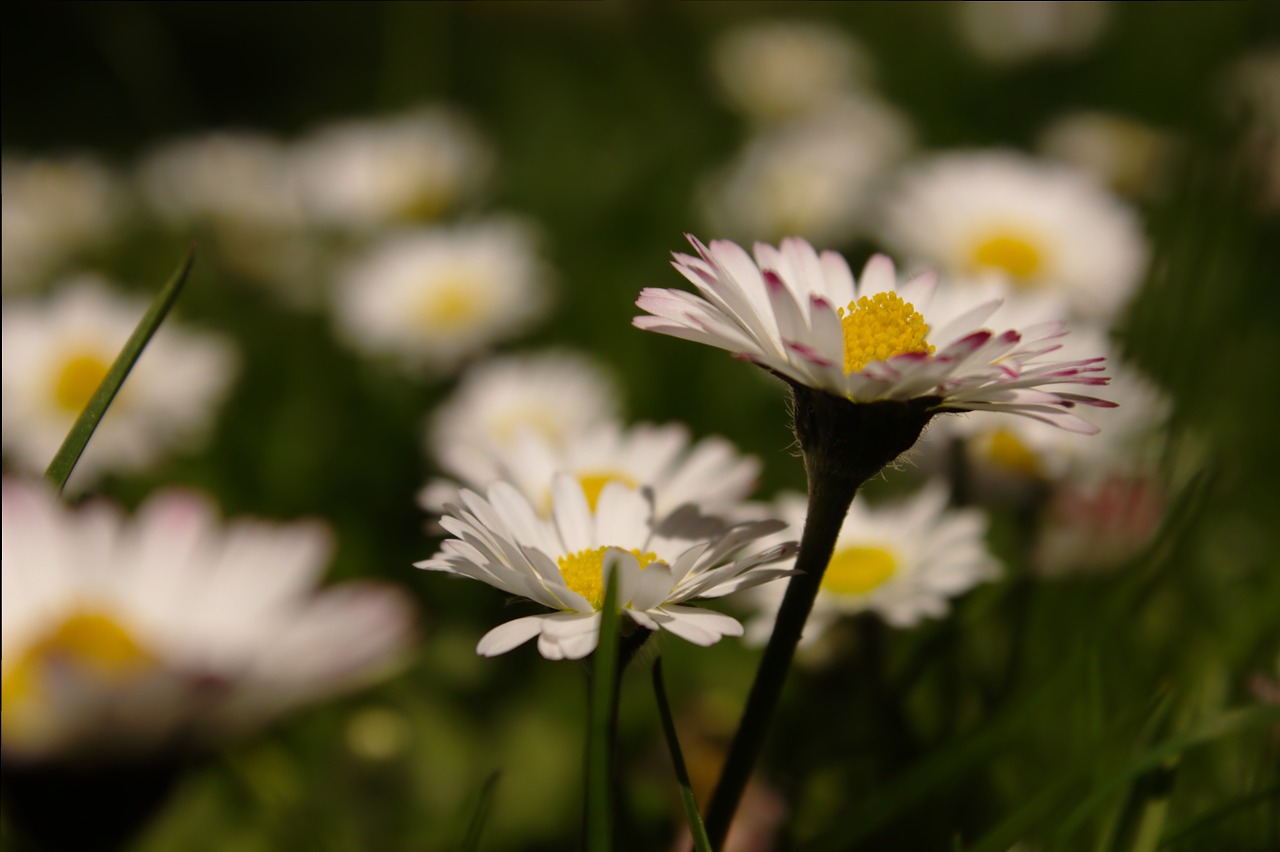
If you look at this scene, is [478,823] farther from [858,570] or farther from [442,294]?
[442,294]

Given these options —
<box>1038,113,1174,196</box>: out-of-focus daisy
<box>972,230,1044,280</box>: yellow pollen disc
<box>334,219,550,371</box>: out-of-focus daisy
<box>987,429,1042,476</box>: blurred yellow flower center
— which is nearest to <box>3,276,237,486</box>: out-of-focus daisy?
<box>334,219,550,371</box>: out-of-focus daisy

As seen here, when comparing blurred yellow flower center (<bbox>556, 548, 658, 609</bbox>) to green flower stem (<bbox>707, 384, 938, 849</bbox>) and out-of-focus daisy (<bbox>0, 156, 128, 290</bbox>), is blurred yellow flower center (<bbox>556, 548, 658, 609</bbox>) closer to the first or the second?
green flower stem (<bbox>707, 384, 938, 849</bbox>)

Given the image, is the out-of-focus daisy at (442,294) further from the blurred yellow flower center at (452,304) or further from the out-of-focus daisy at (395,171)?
the out-of-focus daisy at (395,171)

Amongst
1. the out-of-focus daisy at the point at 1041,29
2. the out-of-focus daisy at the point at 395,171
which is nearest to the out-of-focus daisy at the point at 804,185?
the out-of-focus daisy at the point at 395,171

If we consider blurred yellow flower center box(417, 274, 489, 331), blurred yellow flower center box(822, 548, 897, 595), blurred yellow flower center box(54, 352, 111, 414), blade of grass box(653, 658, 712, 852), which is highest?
blurred yellow flower center box(417, 274, 489, 331)

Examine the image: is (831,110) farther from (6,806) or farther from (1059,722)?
(6,806)

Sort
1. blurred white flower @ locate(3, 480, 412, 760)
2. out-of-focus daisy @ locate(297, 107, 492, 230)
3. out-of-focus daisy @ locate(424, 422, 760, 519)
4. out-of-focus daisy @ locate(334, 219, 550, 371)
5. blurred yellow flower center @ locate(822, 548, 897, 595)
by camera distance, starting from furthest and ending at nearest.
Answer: out-of-focus daisy @ locate(297, 107, 492, 230)
out-of-focus daisy @ locate(334, 219, 550, 371)
blurred yellow flower center @ locate(822, 548, 897, 595)
out-of-focus daisy @ locate(424, 422, 760, 519)
blurred white flower @ locate(3, 480, 412, 760)

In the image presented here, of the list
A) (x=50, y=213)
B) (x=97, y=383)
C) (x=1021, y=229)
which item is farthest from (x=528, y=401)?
(x=50, y=213)

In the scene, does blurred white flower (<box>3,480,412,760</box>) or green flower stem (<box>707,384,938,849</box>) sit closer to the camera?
blurred white flower (<box>3,480,412,760</box>)

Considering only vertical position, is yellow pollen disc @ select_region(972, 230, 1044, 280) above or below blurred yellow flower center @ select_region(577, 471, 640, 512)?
above
